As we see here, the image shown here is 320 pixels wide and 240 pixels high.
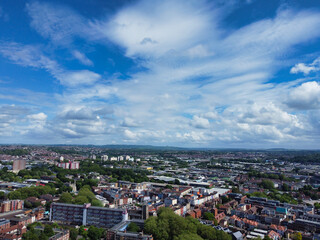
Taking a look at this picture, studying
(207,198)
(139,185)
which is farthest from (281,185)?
(139,185)

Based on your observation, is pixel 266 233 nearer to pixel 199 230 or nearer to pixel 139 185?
pixel 199 230

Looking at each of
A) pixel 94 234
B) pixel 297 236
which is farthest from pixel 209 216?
pixel 94 234

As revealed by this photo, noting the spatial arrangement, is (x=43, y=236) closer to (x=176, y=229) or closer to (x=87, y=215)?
(x=87, y=215)

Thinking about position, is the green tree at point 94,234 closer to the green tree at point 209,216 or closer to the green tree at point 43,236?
the green tree at point 43,236

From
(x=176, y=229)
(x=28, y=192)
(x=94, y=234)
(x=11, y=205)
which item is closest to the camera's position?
(x=176, y=229)

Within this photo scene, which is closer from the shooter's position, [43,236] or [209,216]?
[43,236]

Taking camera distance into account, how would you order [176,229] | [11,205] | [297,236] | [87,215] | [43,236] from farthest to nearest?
[11,205], [87,215], [297,236], [176,229], [43,236]

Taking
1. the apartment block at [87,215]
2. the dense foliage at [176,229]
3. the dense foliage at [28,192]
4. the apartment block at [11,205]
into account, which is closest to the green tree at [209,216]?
the dense foliage at [176,229]

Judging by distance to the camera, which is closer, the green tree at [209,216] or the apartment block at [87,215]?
the apartment block at [87,215]

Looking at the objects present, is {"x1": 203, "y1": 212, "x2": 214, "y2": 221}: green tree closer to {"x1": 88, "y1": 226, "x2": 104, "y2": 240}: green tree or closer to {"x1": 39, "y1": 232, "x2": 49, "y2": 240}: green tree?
{"x1": 88, "y1": 226, "x2": 104, "y2": 240}: green tree

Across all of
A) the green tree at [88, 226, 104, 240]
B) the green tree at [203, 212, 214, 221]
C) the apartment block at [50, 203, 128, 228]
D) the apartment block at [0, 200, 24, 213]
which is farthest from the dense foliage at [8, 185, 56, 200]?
the green tree at [203, 212, 214, 221]

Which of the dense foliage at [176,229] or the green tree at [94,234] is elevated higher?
the dense foliage at [176,229]
